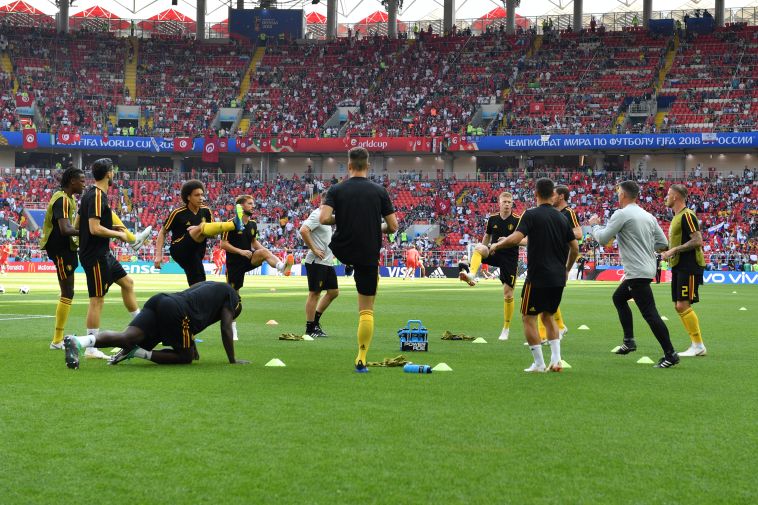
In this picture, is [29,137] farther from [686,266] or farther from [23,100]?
[686,266]

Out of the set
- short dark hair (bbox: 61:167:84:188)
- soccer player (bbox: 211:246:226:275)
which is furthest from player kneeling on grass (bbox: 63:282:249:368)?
soccer player (bbox: 211:246:226:275)

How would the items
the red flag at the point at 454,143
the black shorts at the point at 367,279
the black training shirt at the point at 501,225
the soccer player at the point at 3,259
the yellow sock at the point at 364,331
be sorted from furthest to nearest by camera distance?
the red flag at the point at 454,143
the soccer player at the point at 3,259
the black training shirt at the point at 501,225
the black shorts at the point at 367,279
the yellow sock at the point at 364,331

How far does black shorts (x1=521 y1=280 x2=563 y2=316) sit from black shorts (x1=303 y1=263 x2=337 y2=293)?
5357 mm

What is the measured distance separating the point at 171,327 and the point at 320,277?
18.2 feet

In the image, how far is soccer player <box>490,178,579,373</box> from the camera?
34.6 feet

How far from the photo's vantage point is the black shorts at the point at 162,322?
32.8 ft

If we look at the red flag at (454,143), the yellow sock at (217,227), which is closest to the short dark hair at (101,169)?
the yellow sock at (217,227)

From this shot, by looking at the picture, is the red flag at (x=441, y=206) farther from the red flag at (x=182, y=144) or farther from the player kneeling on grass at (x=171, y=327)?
the player kneeling on grass at (x=171, y=327)

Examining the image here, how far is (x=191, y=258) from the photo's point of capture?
13.0 metres

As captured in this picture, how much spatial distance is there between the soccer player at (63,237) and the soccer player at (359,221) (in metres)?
3.50

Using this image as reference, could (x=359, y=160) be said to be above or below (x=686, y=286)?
above

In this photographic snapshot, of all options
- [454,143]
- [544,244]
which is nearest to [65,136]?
[454,143]

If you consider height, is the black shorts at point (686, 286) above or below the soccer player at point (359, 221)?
below

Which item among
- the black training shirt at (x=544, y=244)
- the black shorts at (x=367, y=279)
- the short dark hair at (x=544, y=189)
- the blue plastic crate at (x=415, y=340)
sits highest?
the short dark hair at (x=544, y=189)
